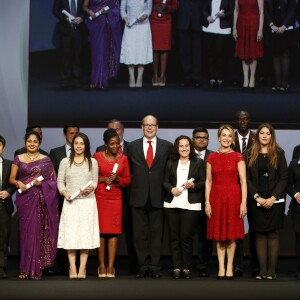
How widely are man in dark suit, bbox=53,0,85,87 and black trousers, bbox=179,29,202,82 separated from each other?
3.66 feet

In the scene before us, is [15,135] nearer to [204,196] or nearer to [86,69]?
[86,69]

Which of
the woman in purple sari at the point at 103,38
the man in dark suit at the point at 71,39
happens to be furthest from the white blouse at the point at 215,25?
the man in dark suit at the point at 71,39

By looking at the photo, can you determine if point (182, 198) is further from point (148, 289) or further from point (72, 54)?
point (72, 54)

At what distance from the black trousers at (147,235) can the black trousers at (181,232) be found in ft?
0.41

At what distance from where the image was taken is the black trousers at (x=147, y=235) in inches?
247

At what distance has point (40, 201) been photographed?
20.3ft

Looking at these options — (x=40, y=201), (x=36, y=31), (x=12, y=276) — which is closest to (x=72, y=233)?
(x=40, y=201)

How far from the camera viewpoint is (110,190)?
616 cm

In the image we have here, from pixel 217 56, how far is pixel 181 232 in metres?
2.48

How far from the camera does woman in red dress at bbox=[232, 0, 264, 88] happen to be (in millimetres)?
7828

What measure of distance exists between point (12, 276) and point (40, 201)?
0.78 metres

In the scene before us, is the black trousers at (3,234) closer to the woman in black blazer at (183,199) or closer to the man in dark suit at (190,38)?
the woman in black blazer at (183,199)

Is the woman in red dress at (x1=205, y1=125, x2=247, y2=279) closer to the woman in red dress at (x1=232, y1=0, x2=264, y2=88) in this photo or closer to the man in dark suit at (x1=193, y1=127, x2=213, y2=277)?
the man in dark suit at (x1=193, y1=127, x2=213, y2=277)

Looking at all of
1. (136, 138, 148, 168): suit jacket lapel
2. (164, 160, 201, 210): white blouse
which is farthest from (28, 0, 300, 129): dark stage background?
(164, 160, 201, 210): white blouse
